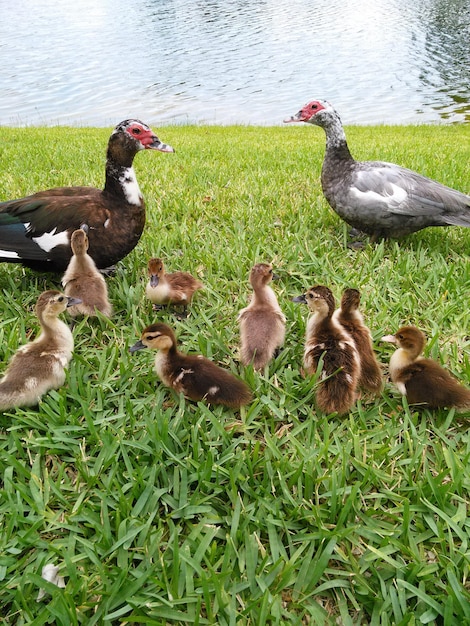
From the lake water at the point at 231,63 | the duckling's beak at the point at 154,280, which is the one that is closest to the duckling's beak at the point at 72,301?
the duckling's beak at the point at 154,280

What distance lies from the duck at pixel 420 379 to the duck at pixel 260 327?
23.8 inches

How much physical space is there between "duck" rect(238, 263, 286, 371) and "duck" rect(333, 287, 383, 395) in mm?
359

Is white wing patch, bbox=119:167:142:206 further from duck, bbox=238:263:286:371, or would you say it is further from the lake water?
the lake water

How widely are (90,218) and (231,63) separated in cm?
2357

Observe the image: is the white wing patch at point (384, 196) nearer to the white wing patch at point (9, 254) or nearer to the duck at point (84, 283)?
the duck at point (84, 283)

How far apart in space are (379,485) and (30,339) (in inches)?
85.2

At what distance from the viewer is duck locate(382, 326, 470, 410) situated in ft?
7.84

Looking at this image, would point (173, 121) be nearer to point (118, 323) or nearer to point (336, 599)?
point (118, 323)

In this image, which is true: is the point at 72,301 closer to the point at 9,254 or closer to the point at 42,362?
the point at 42,362

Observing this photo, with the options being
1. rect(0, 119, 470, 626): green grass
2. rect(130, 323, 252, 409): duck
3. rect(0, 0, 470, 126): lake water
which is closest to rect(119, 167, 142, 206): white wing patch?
rect(0, 119, 470, 626): green grass

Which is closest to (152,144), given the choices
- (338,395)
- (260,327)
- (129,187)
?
(129,187)

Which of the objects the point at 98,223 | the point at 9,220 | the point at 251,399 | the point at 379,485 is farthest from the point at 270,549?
the point at 9,220

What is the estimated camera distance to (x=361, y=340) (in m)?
2.72

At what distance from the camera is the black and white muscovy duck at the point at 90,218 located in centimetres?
328
